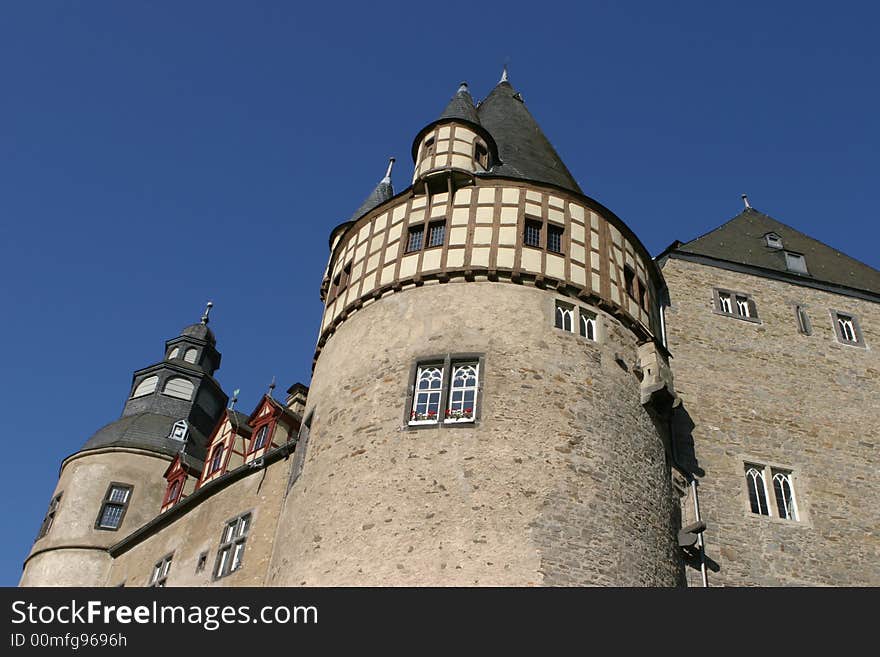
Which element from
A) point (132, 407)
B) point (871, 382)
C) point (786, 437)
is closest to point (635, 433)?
point (786, 437)

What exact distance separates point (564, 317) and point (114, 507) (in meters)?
19.3

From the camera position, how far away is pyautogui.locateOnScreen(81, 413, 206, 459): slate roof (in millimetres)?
32594

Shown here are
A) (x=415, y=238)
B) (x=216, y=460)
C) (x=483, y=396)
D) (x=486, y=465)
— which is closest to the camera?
(x=486, y=465)

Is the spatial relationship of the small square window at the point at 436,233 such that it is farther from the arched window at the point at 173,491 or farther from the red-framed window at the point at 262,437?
the arched window at the point at 173,491

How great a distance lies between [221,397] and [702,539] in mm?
25347

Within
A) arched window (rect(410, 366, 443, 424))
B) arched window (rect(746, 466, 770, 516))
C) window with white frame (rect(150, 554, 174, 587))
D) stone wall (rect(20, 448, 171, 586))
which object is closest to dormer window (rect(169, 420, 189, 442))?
stone wall (rect(20, 448, 171, 586))

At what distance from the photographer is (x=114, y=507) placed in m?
30.9

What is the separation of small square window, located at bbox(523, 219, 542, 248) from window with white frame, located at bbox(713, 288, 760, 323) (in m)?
6.42

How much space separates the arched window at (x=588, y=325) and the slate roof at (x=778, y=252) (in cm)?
722

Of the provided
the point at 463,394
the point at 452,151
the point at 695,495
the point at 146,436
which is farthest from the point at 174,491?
the point at 695,495

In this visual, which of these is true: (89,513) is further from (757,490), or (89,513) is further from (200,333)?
(757,490)

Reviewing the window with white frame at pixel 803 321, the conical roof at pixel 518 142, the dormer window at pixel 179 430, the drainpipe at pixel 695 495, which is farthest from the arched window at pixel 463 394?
the dormer window at pixel 179 430
